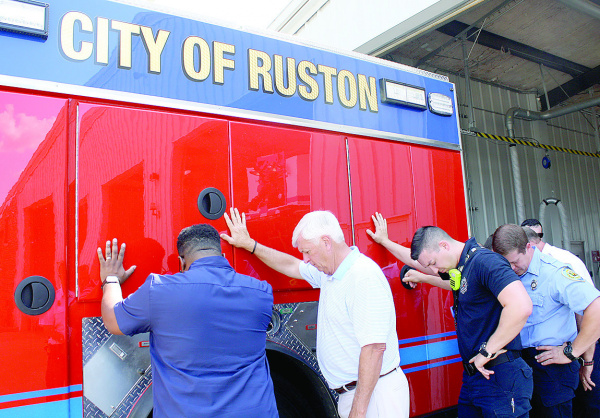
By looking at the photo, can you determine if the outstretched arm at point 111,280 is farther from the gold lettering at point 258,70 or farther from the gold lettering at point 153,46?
the gold lettering at point 258,70

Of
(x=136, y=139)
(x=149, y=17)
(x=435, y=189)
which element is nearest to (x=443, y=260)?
(x=435, y=189)

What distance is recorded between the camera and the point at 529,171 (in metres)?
8.96

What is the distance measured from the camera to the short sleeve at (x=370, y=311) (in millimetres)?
2100

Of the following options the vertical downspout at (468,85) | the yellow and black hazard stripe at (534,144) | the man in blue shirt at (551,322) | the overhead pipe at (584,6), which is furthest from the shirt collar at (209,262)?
the yellow and black hazard stripe at (534,144)

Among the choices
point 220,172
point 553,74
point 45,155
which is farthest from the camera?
point 553,74

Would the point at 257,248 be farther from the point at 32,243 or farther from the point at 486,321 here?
the point at 486,321

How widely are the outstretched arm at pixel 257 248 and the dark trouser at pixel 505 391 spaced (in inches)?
43.1

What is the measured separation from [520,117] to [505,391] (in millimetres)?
7298

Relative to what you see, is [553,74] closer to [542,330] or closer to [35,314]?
[542,330]

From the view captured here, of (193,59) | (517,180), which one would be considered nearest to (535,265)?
(193,59)

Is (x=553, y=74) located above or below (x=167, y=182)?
above

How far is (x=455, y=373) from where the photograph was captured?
327cm

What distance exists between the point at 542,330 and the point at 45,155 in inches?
113

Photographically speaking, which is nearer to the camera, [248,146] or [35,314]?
[35,314]
